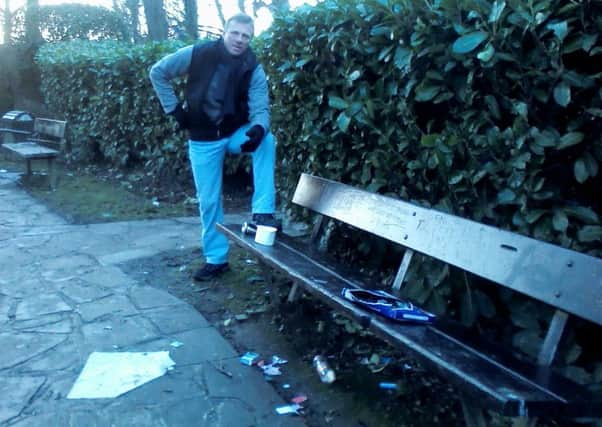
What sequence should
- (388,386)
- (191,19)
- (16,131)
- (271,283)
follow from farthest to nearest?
(191,19) < (16,131) < (271,283) < (388,386)

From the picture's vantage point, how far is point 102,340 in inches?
155

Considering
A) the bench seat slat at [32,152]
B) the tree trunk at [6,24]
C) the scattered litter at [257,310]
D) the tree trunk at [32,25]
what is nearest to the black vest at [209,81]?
the scattered litter at [257,310]

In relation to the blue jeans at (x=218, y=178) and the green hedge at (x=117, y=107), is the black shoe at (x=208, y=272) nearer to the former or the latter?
the blue jeans at (x=218, y=178)

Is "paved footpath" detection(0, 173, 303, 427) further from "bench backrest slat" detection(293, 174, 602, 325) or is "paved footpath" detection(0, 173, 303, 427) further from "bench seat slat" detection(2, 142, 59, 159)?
"bench seat slat" detection(2, 142, 59, 159)

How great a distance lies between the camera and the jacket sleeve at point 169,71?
15.2 feet

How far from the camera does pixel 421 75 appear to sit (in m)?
3.48

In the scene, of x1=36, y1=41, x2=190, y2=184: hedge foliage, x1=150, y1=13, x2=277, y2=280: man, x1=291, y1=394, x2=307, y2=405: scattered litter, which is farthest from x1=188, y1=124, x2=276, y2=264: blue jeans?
x1=36, y1=41, x2=190, y2=184: hedge foliage

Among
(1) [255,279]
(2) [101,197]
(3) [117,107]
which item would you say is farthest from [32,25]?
(1) [255,279]

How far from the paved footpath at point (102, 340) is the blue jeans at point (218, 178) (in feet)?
1.80

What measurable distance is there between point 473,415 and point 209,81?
2972 millimetres

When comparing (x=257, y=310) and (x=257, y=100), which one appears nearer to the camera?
(x=257, y=310)

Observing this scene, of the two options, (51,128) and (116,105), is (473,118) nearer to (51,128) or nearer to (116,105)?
(116,105)

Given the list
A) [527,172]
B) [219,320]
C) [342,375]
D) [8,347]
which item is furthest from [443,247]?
[8,347]

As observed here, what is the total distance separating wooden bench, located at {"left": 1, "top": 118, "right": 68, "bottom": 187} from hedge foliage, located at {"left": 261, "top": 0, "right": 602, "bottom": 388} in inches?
225
